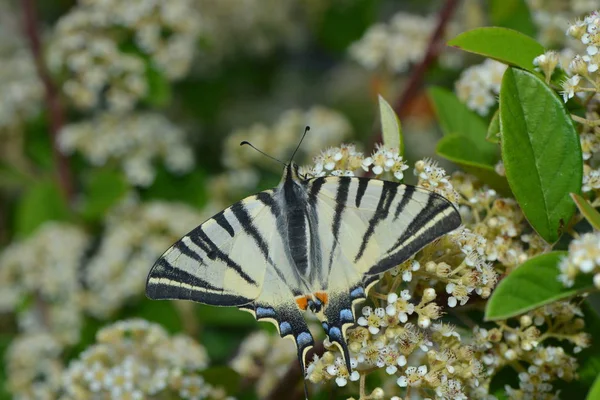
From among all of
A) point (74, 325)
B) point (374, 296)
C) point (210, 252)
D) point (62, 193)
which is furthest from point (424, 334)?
point (62, 193)

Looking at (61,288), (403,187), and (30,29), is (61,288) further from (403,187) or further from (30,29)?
(403,187)

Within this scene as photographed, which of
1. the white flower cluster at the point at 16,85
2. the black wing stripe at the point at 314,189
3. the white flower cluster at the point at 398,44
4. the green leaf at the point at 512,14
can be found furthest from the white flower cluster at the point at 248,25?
the black wing stripe at the point at 314,189

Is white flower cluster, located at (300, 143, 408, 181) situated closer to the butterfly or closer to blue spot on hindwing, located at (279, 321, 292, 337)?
the butterfly

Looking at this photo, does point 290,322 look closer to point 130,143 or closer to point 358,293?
point 358,293

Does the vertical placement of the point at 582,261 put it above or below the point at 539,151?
below

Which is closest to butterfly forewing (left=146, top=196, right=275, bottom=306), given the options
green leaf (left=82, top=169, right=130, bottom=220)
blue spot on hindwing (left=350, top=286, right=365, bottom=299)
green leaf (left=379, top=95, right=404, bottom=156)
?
blue spot on hindwing (left=350, top=286, right=365, bottom=299)

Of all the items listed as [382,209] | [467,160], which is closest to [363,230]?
[382,209]

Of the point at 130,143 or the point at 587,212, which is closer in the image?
the point at 587,212
